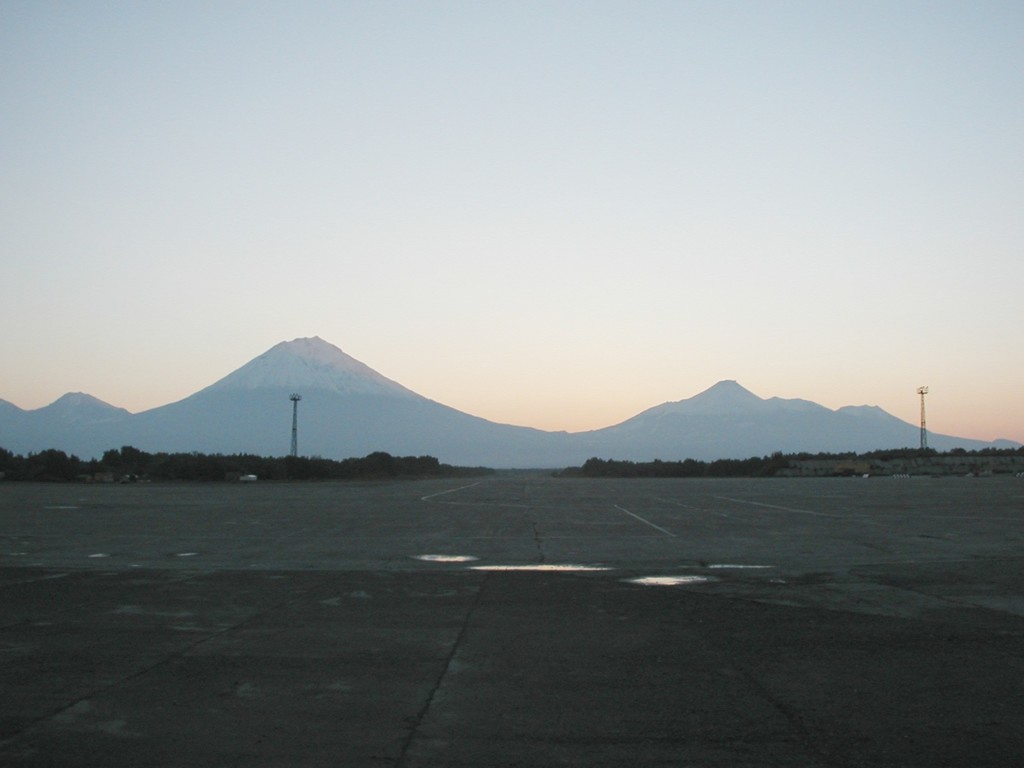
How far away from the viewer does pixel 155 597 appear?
41.4 ft

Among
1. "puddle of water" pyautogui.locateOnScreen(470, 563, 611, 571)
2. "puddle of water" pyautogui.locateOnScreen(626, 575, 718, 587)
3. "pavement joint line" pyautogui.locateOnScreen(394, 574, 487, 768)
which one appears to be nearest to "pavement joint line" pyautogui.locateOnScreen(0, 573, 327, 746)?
"pavement joint line" pyautogui.locateOnScreen(394, 574, 487, 768)

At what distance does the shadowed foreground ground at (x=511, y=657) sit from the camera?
20.5 ft

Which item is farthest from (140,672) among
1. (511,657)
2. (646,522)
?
(646,522)

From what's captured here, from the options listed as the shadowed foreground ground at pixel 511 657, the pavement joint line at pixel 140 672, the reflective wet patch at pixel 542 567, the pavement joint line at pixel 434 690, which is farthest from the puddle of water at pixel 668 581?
the pavement joint line at pixel 140 672

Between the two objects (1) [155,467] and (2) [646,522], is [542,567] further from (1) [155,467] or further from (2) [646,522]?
(1) [155,467]

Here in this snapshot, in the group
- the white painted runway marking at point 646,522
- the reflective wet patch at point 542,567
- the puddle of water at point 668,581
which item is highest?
the puddle of water at point 668,581

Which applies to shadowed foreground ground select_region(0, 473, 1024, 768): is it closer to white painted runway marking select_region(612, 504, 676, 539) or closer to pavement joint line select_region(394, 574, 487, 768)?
pavement joint line select_region(394, 574, 487, 768)

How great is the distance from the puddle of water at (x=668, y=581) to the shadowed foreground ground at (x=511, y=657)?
0.40 ft

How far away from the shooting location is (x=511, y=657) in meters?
8.85

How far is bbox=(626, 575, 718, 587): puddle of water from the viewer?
1400 centimetres

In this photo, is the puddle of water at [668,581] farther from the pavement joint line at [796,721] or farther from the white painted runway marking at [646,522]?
the white painted runway marking at [646,522]

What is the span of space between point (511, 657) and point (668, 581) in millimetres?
5991

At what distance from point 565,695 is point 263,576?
8.75 meters

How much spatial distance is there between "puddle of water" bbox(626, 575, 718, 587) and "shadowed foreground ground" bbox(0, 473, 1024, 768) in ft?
0.40
